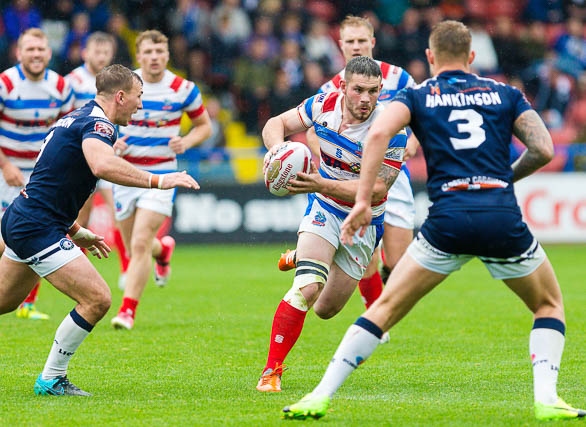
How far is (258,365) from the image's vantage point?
8.12m

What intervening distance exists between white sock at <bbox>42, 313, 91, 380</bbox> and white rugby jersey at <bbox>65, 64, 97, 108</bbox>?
544cm

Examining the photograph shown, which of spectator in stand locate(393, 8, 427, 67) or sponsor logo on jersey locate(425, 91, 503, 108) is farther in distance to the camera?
spectator in stand locate(393, 8, 427, 67)

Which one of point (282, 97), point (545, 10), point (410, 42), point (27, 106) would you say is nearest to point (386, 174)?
point (27, 106)

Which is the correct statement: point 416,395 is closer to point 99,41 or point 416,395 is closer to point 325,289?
point 325,289

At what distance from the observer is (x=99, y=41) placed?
12.5 meters

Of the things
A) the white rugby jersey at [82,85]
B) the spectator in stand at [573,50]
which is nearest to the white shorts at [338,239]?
the white rugby jersey at [82,85]

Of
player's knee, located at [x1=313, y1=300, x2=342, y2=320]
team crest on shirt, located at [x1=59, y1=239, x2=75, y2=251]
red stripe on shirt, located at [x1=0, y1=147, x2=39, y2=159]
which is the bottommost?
player's knee, located at [x1=313, y1=300, x2=342, y2=320]

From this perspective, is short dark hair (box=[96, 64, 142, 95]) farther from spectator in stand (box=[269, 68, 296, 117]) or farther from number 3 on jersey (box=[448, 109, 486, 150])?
spectator in stand (box=[269, 68, 296, 117])

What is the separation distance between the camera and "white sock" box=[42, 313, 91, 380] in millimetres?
6824

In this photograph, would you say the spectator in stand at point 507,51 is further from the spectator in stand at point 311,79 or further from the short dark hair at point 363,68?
the short dark hair at point 363,68

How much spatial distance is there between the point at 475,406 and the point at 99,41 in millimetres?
7776

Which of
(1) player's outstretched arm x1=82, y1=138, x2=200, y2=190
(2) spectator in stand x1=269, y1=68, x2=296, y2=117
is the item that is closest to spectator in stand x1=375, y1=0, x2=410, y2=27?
(2) spectator in stand x1=269, y1=68, x2=296, y2=117

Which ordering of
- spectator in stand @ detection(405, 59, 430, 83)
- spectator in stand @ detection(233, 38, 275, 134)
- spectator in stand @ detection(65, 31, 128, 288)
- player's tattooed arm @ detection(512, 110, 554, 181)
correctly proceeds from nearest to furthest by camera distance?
1. player's tattooed arm @ detection(512, 110, 554, 181)
2. spectator in stand @ detection(65, 31, 128, 288)
3. spectator in stand @ detection(405, 59, 430, 83)
4. spectator in stand @ detection(233, 38, 275, 134)

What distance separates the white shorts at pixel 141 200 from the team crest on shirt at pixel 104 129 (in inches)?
139
